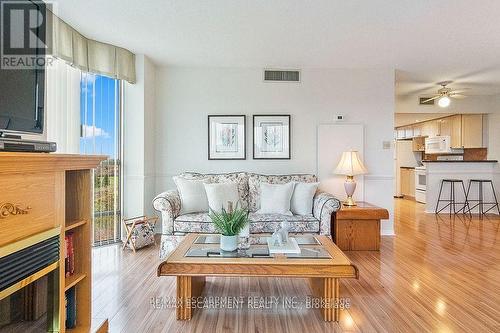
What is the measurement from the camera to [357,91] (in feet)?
15.3

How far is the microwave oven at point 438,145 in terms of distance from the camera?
7738mm

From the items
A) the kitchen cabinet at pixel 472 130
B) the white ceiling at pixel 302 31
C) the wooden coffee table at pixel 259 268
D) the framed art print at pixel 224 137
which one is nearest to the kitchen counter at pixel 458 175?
the kitchen cabinet at pixel 472 130

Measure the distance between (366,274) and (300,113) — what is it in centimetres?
250

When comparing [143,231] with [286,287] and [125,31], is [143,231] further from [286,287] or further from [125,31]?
[125,31]

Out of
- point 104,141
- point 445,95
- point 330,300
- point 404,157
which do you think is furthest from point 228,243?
point 404,157

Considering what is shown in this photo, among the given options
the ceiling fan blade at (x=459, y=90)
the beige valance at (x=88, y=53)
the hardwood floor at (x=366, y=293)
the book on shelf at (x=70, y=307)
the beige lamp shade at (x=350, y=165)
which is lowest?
the hardwood floor at (x=366, y=293)

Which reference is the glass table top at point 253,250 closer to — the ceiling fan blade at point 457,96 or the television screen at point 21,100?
the television screen at point 21,100

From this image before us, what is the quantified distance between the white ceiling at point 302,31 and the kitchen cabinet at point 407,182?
4.13 metres

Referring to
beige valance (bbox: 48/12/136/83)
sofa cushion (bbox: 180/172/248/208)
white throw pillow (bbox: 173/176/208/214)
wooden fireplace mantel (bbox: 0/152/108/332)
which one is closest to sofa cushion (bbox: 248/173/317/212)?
sofa cushion (bbox: 180/172/248/208)

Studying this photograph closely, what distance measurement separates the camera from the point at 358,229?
386 centimetres

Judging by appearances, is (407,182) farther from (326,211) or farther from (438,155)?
(326,211)

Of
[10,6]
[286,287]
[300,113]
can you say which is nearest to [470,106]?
[300,113]

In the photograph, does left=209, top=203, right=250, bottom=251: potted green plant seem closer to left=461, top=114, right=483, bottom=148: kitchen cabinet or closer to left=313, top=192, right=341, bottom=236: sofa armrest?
left=313, top=192, right=341, bottom=236: sofa armrest

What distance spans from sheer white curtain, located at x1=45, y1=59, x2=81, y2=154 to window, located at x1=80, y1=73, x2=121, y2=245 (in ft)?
0.45
